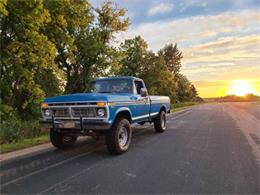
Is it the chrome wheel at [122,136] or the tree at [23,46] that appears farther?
the tree at [23,46]

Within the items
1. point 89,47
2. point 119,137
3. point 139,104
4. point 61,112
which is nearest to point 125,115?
point 119,137

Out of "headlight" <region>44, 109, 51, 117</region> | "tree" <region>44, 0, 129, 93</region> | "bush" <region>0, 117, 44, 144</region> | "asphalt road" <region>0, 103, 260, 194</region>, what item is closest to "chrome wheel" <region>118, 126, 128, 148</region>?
"asphalt road" <region>0, 103, 260, 194</region>

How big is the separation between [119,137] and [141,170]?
196 cm

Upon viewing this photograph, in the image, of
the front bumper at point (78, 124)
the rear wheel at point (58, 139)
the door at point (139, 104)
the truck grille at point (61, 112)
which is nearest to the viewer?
the front bumper at point (78, 124)

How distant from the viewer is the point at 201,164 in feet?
21.1

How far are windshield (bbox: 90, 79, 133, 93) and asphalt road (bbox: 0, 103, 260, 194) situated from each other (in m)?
Result: 1.87

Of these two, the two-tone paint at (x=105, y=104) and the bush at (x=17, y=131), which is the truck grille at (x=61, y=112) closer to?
the two-tone paint at (x=105, y=104)

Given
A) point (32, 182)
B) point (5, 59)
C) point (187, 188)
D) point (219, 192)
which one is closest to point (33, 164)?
point (32, 182)

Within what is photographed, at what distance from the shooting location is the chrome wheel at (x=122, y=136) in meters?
7.76

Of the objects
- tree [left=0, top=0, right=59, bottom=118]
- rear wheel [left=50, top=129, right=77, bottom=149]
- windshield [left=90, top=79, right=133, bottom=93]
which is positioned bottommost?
rear wheel [left=50, top=129, right=77, bottom=149]

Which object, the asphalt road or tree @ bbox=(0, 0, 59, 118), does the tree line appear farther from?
the asphalt road

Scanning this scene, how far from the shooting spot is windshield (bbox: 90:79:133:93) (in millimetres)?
9352

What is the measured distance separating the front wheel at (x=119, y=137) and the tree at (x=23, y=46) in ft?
29.0

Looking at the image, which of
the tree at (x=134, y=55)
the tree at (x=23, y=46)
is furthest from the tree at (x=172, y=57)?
the tree at (x=23, y=46)
